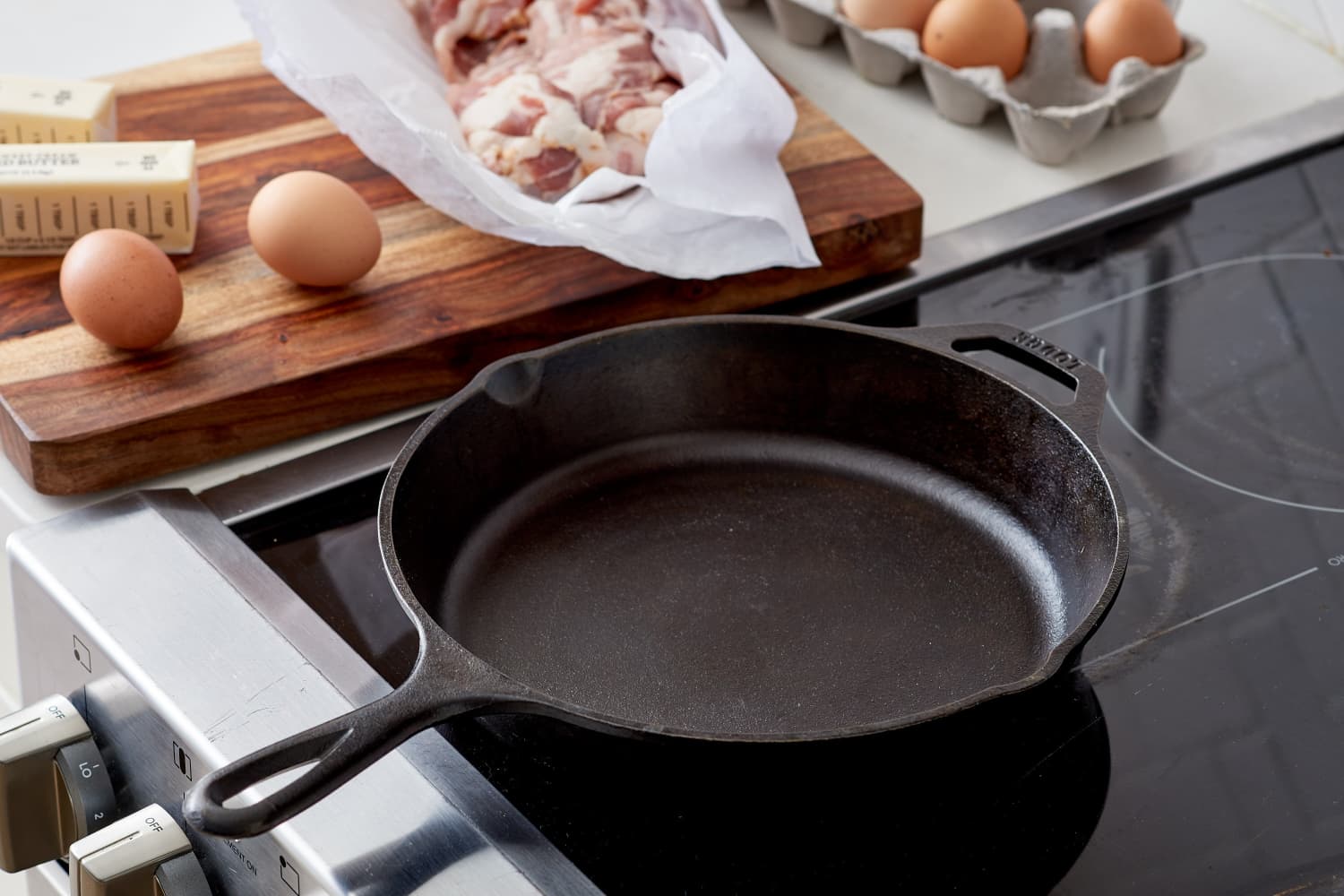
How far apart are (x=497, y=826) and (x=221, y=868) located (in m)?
0.13

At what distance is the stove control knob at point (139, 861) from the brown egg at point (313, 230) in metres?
0.35

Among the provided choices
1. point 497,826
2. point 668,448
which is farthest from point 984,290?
point 497,826

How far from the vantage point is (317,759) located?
19.7 inches

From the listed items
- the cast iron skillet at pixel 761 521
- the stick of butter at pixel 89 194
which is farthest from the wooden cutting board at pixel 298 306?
the cast iron skillet at pixel 761 521

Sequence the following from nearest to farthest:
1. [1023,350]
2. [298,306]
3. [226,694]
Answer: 1. [226,694]
2. [1023,350]
3. [298,306]

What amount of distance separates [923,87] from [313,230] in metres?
0.51

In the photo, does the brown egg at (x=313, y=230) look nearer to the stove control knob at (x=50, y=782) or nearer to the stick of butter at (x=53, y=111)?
the stick of butter at (x=53, y=111)

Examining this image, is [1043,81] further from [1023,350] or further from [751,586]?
[751,586]

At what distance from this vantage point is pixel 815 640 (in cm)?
65

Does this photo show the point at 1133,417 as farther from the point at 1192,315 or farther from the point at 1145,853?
the point at 1145,853

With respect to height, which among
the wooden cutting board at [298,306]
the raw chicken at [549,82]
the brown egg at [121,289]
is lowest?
the wooden cutting board at [298,306]

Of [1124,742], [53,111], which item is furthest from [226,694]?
[53,111]

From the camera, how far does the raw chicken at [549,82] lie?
94 centimetres

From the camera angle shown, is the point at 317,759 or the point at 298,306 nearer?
the point at 317,759
